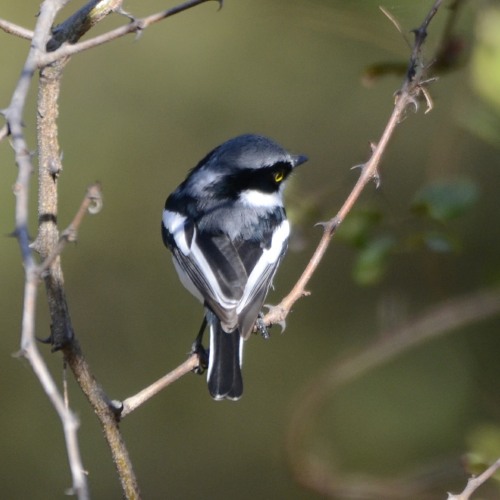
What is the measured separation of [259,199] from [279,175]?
0.12 meters

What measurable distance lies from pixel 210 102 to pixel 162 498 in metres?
2.34

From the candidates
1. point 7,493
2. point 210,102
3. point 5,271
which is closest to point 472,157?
point 210,102

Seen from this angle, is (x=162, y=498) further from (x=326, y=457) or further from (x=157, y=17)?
(x=157, y=17)

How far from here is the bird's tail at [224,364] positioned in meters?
2.83

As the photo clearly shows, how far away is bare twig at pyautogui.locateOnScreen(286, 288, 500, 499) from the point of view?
343 cm

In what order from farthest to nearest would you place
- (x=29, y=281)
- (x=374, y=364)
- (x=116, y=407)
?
(x=374, y=364) → (x=116, y=407) → (x=29, y=281)

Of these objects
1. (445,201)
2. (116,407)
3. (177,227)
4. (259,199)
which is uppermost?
(259,199)

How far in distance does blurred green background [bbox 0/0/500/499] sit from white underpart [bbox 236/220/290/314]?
7.14 ft

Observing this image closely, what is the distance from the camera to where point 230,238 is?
3244 mm

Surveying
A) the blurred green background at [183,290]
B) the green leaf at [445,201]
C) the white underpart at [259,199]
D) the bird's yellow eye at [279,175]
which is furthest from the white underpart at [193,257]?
the blurred green background at [183,290]

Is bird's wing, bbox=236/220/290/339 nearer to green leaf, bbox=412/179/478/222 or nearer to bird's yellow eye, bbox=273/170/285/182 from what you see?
bird's yellow eye, bbox=273/170/285/182

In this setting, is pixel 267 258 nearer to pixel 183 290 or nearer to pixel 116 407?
pixel 116 407

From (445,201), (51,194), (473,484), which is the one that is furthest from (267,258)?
(473,484)

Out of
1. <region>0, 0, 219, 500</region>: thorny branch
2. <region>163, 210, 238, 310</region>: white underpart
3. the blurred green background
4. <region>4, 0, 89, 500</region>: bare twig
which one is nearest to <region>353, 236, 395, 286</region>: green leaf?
<region>163, 210, 238, 310</region>: white underpart
